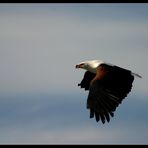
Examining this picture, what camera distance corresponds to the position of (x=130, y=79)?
22.5 metres

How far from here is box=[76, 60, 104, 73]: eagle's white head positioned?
75.7 ft

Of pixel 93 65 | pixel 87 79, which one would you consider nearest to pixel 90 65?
pixel 93 65

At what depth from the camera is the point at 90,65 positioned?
2350 centimetres

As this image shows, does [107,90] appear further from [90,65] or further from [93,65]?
[90,65]

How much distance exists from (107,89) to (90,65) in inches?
66.7

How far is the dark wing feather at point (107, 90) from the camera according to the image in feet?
71.3

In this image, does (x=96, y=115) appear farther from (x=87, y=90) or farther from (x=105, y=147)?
(x=105, y=147)

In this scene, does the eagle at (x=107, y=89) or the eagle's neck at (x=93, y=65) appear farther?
the eagle's neck at (x=93, y=65)

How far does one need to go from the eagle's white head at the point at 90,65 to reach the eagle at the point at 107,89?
0.22ft

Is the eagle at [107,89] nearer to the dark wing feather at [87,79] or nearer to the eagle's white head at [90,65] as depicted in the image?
the eagle's white head at [90,65]

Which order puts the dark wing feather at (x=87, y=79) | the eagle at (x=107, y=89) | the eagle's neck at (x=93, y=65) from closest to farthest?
1. the eagle at (x=107, y=89)
2. the eagle's neck at (x=93, y=65)
3. the dark wing feather at (x=87, y=79)

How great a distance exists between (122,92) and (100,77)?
749 mm

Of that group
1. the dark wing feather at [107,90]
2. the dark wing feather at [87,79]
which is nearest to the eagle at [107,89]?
the dark wing feather at [107,90]

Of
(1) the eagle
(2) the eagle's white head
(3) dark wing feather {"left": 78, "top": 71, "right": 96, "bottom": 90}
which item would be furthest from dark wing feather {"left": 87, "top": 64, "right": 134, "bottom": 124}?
(3) dark wing feather {"left": 78, "top": 71, "right": 96, "bottom": 90}
